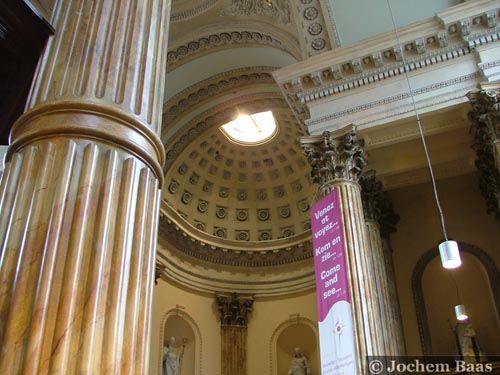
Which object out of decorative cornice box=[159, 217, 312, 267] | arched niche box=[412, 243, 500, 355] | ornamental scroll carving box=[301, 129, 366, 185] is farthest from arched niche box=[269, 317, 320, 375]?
ornamental scroll carving box=[301, 129, 366, 185]

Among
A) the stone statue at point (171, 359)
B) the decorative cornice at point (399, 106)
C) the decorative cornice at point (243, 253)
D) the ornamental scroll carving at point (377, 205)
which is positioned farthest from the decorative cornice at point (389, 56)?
the stone statue at point (171, 359)

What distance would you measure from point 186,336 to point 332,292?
7071 mm

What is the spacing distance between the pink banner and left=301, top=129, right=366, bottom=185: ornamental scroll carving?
15.1 inches

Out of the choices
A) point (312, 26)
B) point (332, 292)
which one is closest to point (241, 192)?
point (312, 26)

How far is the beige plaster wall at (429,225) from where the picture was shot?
9.88 m

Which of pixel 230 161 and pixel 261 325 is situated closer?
pixel 261 325

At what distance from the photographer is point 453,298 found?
9852 millimetres

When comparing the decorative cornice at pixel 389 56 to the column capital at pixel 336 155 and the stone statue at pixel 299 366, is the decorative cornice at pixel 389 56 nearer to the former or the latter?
the column capital at pixel 336 155

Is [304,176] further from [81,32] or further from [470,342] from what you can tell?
[81,32]

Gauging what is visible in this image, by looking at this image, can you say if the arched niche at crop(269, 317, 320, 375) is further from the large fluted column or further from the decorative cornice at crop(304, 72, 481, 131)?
the large fluted column

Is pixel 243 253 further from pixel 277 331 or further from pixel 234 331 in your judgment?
pixel 277 331

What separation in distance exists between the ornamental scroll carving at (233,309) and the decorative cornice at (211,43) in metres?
5.92

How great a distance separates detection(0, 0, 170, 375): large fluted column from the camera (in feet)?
5.75

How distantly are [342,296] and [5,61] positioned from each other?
186 inches
